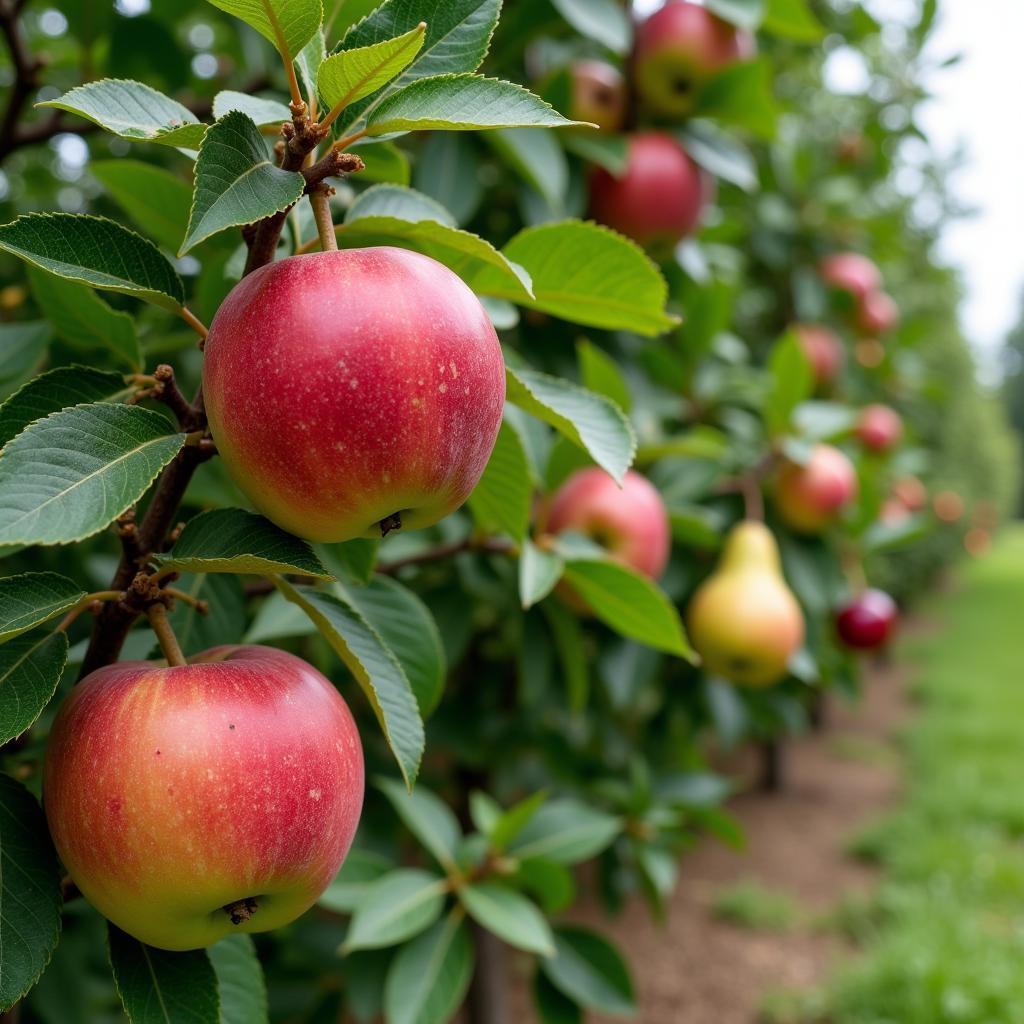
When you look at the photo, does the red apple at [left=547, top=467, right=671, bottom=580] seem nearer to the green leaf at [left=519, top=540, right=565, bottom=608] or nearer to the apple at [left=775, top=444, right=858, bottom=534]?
the green leaf at [left=519, top=540, right=565, bottom=608]

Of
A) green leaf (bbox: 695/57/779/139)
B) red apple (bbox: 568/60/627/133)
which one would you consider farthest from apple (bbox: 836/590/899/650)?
red apple (bbox: 568/60/627/133)

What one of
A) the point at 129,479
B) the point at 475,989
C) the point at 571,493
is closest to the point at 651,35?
the point at 571,493

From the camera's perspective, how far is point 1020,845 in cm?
405

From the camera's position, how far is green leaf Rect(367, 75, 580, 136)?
525 mm

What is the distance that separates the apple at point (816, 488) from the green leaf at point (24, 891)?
5.15ft

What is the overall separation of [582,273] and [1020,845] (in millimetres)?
4100

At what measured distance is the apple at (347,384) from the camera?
0.51 meters

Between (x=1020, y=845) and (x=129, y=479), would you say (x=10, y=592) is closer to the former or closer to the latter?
(x=129, y=479)

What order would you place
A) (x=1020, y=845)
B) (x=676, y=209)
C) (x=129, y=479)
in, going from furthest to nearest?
(x=1020, y=845) < (x=676, y=209) < (x=129, y=479)

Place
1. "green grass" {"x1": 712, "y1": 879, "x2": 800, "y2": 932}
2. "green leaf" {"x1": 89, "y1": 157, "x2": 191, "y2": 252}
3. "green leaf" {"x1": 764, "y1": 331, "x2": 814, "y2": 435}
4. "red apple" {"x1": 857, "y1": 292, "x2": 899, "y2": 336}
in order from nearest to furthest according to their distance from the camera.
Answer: "green leaf" {"x1": 89, "y1": 157, "x2": 191, "y2": 252} < "green leaf" {"x1": 764, "y1": 331, "x2": 814, "y2": 435} < "red apple" {"x1": 857, "y1": 292, "x2": 899, "y2": 336} < "green grass" {"x1": 712, "y1": 879, "x2": 800, "y2": 932}

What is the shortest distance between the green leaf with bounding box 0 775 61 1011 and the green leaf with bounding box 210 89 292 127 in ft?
1.38

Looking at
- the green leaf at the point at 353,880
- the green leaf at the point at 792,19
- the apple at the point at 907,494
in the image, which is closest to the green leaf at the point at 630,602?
the green leaf at the point at 353,880

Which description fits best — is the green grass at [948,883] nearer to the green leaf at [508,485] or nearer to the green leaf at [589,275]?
the green leaf at [508,485]

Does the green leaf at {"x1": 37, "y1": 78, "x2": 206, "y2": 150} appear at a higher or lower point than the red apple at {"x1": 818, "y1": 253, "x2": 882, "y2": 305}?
higher
